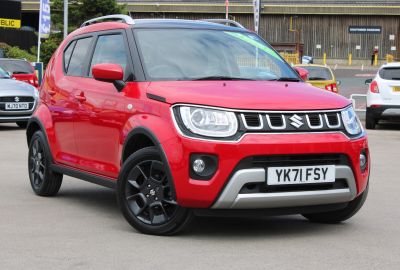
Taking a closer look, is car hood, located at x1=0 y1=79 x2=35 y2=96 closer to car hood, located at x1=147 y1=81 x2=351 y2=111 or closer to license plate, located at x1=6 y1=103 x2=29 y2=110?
license plate, located at x1=6 y1=103 x2=29 y2=110

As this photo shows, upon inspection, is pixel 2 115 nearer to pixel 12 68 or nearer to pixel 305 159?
pixel 12 68

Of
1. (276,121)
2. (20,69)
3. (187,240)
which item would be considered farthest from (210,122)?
(20,69)

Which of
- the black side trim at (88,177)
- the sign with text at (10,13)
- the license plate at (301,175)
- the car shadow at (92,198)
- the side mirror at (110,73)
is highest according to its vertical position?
the sign with text at (10,13)

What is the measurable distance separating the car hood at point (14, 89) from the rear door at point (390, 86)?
7865mm

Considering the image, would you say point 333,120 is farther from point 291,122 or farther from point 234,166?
point 234,166

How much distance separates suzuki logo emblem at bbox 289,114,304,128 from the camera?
5699mm

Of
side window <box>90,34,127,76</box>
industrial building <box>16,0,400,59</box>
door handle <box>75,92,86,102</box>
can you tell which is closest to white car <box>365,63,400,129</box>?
side window <box>90,34,127,76</box>

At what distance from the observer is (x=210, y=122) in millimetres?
5602

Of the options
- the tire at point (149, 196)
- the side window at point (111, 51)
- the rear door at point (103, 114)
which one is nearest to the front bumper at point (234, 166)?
the tire at point (149, 196)

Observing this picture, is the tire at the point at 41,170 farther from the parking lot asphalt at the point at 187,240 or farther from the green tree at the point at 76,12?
the green tree at the point at 76,12

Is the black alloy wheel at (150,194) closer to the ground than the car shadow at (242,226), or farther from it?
farther from it

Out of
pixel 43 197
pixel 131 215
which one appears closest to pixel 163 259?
pixel 131 215

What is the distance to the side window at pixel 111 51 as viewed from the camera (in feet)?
22.3

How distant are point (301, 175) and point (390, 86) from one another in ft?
42.0
